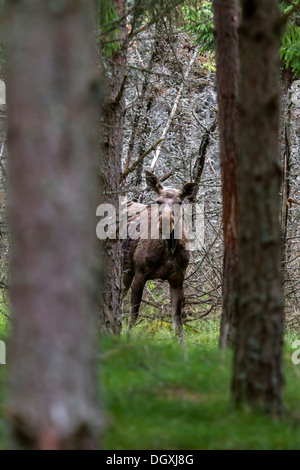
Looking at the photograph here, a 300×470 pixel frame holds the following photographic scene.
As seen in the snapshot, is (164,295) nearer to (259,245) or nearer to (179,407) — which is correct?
(179,407)

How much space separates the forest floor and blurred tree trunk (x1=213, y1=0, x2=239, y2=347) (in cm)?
115

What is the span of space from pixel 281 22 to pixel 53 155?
243 cm

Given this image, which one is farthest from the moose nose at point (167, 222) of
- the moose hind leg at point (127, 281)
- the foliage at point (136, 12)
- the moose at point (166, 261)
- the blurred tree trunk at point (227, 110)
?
the blurred tree trunk at point (227, 110)

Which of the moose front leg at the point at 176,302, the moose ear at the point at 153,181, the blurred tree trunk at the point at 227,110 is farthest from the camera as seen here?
the moose front leg at the point at 176,302

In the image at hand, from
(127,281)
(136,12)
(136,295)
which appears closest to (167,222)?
(136,295)

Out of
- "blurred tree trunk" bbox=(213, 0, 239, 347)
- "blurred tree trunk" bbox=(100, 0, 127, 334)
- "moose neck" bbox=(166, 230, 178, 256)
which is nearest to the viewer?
"blurred tree trunk" bbox=(213, 0, 239, 347)

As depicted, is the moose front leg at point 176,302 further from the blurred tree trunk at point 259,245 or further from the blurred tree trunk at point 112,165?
the blurred tree trunk at point 259,245

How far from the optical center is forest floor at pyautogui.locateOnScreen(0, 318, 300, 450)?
423cm

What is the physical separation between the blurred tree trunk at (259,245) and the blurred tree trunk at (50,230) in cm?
161

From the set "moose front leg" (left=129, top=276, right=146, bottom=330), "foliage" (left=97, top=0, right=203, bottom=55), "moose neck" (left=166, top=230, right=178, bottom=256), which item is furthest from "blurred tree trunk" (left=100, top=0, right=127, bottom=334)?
"moose front leg" (left=129, top=276, right=146, bottom=330)

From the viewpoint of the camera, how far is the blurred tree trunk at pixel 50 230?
3107 mm

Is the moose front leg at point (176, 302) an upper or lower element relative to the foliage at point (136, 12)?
lower

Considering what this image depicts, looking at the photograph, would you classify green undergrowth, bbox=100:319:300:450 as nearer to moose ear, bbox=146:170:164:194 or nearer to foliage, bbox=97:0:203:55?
foliage, bbox=97:0:203:55
